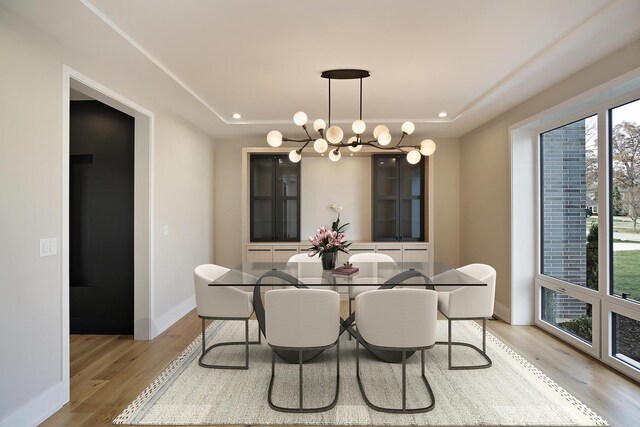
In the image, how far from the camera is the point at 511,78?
11.6 ft

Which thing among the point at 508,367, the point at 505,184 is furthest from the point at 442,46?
the point at 508,367

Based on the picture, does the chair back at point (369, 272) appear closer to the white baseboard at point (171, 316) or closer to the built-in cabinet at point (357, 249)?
the built-in cabinet at point (357, 249)

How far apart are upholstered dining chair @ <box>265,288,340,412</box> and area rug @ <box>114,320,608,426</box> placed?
0.66ft

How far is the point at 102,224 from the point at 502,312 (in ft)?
15.6

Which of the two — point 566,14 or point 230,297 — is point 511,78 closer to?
point 566,14

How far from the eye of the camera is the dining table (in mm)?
2879

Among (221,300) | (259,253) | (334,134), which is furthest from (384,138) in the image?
(259,253)

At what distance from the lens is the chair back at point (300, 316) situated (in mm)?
2512

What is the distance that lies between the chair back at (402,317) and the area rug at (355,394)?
1.55 feet

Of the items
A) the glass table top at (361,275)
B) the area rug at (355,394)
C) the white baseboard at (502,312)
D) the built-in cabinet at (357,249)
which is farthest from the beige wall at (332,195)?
the area rug at (355,394)

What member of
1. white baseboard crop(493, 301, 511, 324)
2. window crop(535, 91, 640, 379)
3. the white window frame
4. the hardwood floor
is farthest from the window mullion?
white baseboard crop(493, 301, 511, 324)

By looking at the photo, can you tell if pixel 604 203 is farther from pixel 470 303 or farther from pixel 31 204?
pixel 31 204

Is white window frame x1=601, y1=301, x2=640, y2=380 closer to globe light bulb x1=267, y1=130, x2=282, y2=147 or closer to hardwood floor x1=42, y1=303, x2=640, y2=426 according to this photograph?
hardwood floor x1=42, y1=303, x2=640, y2=426

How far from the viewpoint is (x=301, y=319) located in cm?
253
